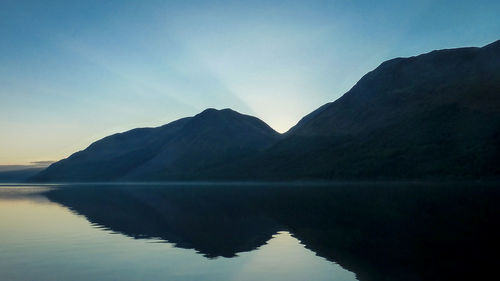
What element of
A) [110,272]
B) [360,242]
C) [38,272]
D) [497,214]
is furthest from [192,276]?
[497,214]

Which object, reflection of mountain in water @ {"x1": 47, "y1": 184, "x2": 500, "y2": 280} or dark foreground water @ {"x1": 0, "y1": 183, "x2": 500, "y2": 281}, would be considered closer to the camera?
reflection of mountain in water @ {"x1": 47, "y1": 184, "x2": 500, "y2": 280}

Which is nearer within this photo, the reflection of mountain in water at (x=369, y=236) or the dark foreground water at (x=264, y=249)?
the reflection of mountain in water at (x=369, y=236)

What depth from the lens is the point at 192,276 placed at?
86.4 feet

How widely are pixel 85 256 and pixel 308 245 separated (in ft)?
Result: 63.3

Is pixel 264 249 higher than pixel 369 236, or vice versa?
pixel 369 236

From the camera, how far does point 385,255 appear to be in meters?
30.6

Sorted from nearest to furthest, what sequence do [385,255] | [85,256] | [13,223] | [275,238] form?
[385,255] → [85,256] → [275,238] → [13,223]

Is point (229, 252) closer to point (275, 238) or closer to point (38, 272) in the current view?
point (275, 238)

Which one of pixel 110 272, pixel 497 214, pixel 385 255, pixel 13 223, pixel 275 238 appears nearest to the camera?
pixel 110 272

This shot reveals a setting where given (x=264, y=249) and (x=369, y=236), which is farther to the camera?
(x=369, y=236)

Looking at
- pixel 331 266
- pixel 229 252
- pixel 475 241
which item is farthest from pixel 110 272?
pixel 475 241

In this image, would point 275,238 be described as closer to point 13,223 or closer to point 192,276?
point 192,276

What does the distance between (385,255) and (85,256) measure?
2420cm

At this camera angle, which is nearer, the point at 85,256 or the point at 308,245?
the point at 85,256
